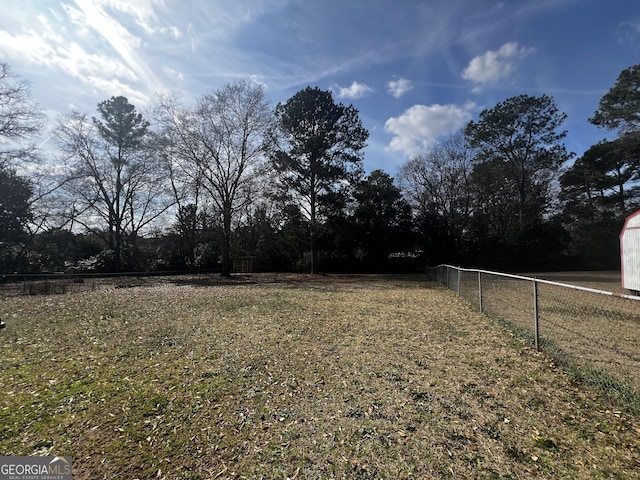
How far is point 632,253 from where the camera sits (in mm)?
11992

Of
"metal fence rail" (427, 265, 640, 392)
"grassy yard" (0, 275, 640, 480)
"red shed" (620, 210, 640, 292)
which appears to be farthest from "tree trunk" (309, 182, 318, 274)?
"grassy yard" (0, 275, 640, 480)

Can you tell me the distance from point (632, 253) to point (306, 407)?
15.2 metres

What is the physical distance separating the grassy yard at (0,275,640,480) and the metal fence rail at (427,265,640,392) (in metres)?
0.49

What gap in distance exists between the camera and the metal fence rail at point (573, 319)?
424cm

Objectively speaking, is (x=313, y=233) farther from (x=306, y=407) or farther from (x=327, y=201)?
(x=306, y=407)

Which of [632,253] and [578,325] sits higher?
[632,253]

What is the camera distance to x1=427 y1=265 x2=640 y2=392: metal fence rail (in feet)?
13.9

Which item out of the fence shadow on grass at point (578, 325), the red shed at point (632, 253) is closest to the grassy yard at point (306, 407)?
the fence shadow on grass at point (578, 325)

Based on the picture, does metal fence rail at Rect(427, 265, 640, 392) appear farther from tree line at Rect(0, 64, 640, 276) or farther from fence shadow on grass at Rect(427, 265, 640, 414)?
tree line at Rect(0, 64, 640, 276)

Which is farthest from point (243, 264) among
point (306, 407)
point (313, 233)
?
point (306, 407)

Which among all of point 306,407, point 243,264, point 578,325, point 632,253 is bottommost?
point 306,407

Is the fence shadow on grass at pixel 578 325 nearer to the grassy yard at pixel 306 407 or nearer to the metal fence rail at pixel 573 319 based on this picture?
the metal fence rail at pixel 573 319

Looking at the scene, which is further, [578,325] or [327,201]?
[327,201]

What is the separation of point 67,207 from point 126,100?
33.4 ft
